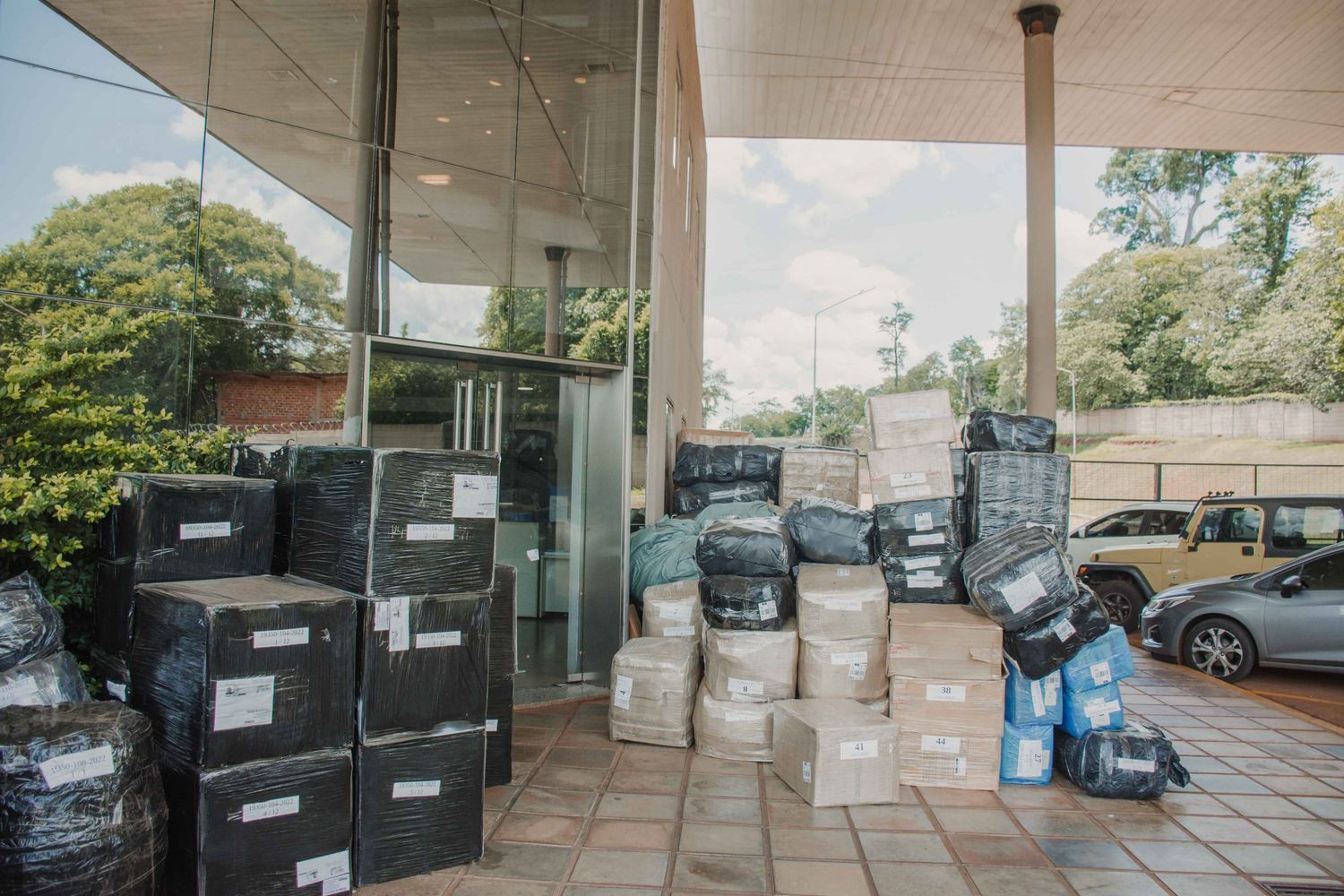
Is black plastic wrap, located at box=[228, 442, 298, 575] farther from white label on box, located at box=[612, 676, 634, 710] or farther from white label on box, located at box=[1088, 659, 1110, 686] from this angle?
white label on box, located at box=[1088, 659, 1110, 686]

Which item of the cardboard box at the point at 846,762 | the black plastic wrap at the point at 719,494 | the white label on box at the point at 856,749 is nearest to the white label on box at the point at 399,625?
the cardboard box at the point at 846,762

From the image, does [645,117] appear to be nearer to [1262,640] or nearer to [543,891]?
[543,891]

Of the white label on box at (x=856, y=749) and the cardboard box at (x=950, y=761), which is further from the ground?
the white label on box at (x=856, y=749)

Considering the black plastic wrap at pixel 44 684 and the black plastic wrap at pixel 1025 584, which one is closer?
the black plastic wrap at pixel 44 684

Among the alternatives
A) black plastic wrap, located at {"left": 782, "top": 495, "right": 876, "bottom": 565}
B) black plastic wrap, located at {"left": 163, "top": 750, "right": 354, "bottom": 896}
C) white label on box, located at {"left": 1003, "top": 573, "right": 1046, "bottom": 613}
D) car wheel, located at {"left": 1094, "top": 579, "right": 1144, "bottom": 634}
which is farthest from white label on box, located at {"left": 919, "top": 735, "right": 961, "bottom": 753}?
Result: car wheel, located at {"left": 1094, "top": 579, "right": 1144, "bottom": 634}

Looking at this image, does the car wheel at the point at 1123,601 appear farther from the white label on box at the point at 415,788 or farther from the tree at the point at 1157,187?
the tree at the point at 1157,187

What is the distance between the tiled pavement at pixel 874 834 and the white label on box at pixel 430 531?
1.35 metres

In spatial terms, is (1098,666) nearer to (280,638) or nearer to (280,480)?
(280,638)

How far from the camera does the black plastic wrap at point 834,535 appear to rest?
17.7ft

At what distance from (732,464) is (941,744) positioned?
14.1 ft

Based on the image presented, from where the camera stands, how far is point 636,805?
13.6 feet

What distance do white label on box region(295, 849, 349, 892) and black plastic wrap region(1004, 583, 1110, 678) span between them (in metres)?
3.47

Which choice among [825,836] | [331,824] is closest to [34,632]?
[331,824]

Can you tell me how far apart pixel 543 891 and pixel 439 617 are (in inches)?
45.1
